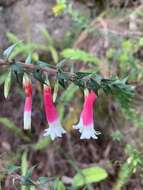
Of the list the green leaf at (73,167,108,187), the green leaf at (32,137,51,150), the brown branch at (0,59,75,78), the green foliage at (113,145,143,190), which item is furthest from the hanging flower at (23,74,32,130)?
the green leaf at (32,137,51,150)

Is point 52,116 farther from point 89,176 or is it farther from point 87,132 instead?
point 89,176

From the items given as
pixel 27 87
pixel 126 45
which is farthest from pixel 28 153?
pixel 27 87

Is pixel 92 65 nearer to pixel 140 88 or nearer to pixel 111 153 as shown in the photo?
pixel 140 88

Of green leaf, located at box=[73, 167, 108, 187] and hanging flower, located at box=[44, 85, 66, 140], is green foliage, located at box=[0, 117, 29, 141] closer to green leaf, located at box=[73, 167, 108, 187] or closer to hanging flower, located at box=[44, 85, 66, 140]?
green leaf, located at box=[73, 167, 108, 187]

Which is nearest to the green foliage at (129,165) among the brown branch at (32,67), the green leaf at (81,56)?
the brown branch at (32,67)

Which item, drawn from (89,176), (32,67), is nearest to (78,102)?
(89,176)

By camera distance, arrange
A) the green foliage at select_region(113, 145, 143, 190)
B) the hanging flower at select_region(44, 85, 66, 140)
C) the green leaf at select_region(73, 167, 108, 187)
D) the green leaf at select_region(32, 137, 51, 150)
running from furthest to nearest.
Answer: the green leaf at select_region(32, 137, 51, 150)
the green leaf at select_region(73, 167, 108, 187)
the green foliage at select_region(113, 145, 143, 190)
the hanging flower at select_region(44, 85, 66, 140)

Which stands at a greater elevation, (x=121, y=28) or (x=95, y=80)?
(x=121, y=28)
